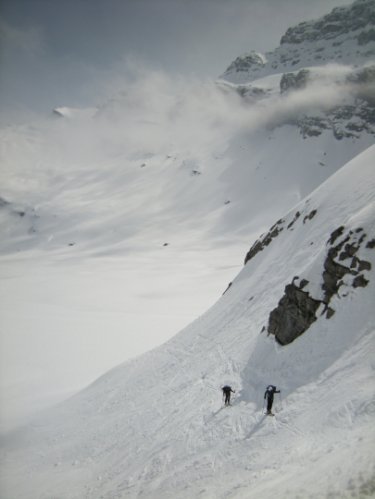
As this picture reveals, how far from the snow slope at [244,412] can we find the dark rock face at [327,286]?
45cm

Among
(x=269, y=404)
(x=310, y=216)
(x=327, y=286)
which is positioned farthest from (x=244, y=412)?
(x=310, y=216)

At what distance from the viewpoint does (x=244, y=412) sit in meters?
14.2

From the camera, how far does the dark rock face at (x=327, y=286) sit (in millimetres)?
15743

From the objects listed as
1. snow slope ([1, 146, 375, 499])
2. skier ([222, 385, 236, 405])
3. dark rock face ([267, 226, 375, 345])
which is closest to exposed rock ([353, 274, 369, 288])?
dark rock face ([267, 226, 375, 345])

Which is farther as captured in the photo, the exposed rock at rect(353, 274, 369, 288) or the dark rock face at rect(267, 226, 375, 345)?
the dark rock face at rect(267, 226, 375, 345)

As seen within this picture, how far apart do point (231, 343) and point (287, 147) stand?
172m

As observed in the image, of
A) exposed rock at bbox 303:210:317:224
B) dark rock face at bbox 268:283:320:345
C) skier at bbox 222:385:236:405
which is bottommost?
skier at bbox 222:385:236:405

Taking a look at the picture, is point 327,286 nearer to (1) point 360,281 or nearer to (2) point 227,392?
(1) point 360,281

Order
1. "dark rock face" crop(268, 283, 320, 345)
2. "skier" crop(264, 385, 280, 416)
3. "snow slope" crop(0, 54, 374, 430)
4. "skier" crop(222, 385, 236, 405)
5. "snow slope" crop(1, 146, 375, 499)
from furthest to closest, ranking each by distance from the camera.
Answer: "snow slope" crop(0, 54, 374, 430) < "dark rock face" crop(268, 283, 320, 345) < "skier" crop(222, 385, 236, 405) < "skier" crop(264, 385, 280, 416) < "snow slope" crop(1, 146, 375, 499)

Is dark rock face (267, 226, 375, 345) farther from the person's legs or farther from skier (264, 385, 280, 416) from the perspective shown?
the person's legs

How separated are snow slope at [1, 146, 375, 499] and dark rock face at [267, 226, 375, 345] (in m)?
0.45

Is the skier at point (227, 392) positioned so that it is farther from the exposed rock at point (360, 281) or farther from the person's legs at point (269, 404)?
the exposed rock at point (360, 281)

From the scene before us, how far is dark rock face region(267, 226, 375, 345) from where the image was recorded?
15743mm

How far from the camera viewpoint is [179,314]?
50469 mm
